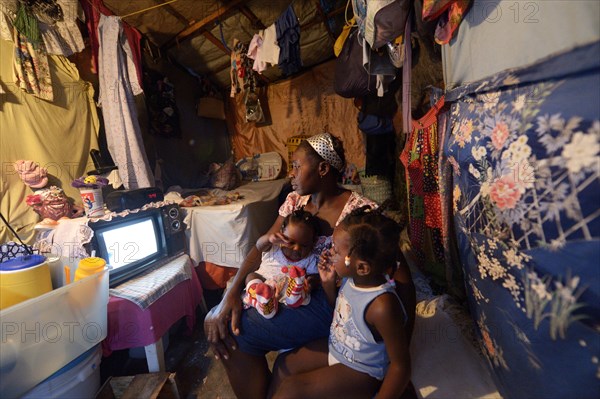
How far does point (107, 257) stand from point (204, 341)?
1.01m

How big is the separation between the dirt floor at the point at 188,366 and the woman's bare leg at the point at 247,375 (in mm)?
509

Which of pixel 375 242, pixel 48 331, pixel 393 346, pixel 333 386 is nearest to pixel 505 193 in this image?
pixel 375 242

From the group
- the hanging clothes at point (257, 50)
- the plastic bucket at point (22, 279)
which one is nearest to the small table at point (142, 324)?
the plastic bucket at point (22, 279)

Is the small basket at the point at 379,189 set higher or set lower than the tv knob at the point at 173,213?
lower

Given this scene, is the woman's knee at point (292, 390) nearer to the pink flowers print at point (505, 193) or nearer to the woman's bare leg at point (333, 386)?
the woman's bare leg at point (333, 386)

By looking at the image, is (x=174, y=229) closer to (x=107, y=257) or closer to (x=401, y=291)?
(x=107, y=257)

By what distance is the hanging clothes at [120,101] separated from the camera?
214 cm

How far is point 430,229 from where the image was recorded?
5.81ft

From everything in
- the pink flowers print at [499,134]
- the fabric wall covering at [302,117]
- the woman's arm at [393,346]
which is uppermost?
the fabric wall covering at [302,117]

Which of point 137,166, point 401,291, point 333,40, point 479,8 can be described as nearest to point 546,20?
point 479,8

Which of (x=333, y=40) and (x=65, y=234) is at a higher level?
(x=333, y=40)

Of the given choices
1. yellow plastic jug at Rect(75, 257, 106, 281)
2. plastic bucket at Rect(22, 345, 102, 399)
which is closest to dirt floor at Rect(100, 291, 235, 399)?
plastic bucket at Rect(22, 345, 102, 399)

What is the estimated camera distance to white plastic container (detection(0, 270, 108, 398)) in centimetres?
88

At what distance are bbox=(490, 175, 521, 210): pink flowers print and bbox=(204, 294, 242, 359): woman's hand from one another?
3.93 feet
